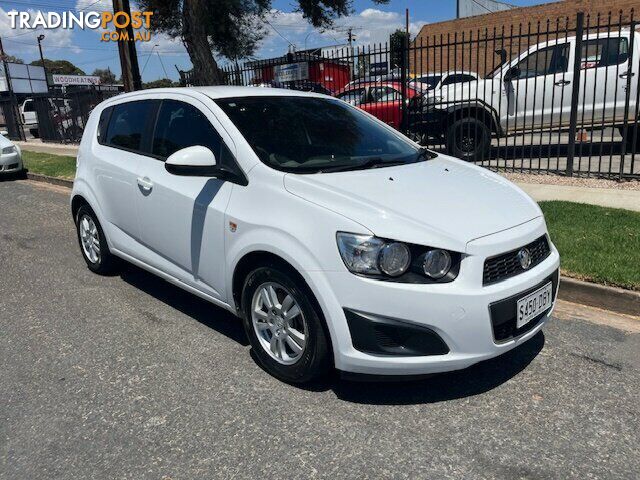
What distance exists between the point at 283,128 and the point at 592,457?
260 centimetres

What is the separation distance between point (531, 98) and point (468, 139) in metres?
1.56

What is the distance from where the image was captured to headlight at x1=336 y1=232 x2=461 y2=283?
8.77ft

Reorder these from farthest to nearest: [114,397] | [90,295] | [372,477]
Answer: [90,295]
[114,397]
[372,477]

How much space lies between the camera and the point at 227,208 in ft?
10.8

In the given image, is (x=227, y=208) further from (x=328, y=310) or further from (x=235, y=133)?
(x=328, y=310)

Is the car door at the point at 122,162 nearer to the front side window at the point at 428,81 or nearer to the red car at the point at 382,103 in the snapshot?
the red car at the point at 382,103

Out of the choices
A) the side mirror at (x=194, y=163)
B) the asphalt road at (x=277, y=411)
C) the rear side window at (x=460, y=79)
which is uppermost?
the rear side window at (x=460, y=79)

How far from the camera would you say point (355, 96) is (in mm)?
12883

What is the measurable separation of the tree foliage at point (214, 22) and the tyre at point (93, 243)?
26.3 feet

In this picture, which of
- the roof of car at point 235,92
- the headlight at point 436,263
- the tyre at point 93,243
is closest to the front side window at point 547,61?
the roof of car at point 235,92

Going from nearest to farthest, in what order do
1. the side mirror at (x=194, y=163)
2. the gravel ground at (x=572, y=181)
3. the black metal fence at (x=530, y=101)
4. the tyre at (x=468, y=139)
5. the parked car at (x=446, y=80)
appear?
the side mirror at (x=194, y=163) < the gravel ground at (x=572, y=181) < the black metal fence at (x=530, y=101) < the tyre at (x=468, y=139) < the parked car at (x=446, y=80)

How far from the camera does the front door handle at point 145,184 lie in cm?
402

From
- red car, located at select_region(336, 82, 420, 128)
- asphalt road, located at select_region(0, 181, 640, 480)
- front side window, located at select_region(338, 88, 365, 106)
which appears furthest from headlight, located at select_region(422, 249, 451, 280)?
front side window, located at select_region(338, 88, 365, 106)

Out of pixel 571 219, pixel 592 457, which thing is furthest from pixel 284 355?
pixel 571 219
